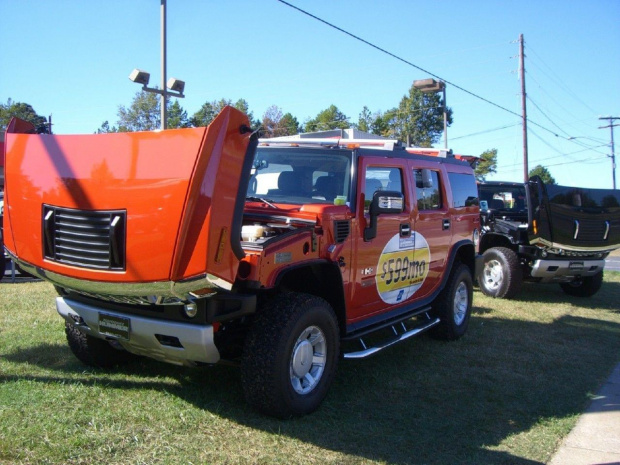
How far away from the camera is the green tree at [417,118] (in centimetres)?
4550

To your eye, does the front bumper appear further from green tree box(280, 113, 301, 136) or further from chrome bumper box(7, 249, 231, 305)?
green tree box(280, 113, 301, 136)

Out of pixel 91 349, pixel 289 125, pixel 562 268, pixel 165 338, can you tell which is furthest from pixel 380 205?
pixel 289 125

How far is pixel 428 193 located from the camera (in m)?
6.32

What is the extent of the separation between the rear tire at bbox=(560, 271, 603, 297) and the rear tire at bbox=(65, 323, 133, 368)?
28.6ft

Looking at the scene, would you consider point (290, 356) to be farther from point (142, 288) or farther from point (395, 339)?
point (395, 339)

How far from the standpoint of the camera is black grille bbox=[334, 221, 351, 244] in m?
4.54

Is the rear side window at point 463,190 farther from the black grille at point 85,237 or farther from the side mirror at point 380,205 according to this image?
the black grille at point 85,237

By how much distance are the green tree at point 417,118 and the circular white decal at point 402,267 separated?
40.1 m

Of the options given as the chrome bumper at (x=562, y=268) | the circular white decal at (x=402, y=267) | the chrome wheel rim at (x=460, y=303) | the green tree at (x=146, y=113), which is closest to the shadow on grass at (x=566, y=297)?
the chrome bumper at (x=562, y=268)

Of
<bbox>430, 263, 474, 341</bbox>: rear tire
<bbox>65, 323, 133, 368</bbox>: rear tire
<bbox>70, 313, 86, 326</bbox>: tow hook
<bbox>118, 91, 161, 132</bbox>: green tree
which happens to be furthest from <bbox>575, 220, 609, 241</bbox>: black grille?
<bbox>118, 91, 161, 132</bbox>: green tree

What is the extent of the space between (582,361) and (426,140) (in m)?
42.4

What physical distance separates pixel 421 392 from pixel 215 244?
258 centimetres

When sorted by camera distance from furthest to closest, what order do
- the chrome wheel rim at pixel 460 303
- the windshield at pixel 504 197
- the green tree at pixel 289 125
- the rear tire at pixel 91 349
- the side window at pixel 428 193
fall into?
the green tree at pixel 289 125
the windshield at pixel 504 197
the chrome wheel rim at pixel 460 303
the side window at pixel 428 193
the rear tire at pixel 91 349

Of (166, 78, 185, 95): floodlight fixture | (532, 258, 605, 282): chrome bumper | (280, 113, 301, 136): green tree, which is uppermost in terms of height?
(280, 113, 301, 136): green tree
